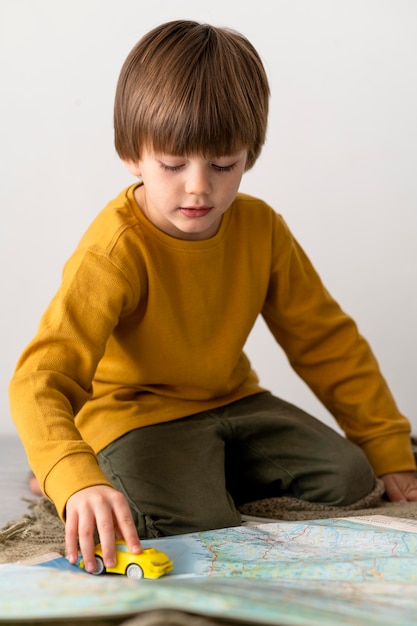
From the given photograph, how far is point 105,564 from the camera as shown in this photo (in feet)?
3.03

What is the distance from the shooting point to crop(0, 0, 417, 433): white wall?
186 centimetres

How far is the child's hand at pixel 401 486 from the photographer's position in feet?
4.62

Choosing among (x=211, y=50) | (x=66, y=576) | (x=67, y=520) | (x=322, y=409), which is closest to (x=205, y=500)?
(x=67, y=520)

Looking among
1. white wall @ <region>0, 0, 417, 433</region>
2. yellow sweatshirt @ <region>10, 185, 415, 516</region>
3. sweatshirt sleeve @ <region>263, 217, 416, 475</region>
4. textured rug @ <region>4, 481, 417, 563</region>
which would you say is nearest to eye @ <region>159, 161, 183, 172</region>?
yellow sweatshirt @ <region>10, 185, 415, 516</region>

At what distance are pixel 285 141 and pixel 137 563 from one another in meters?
1.15

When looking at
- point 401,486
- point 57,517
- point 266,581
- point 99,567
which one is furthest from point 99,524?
point 401,486

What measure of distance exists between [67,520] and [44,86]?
1.12 meters

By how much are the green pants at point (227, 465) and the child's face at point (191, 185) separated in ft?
0.89

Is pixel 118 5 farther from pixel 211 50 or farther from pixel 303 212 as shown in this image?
pixel 211 50

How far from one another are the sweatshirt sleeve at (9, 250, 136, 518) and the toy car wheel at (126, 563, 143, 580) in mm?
96

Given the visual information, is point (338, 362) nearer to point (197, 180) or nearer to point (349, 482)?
point (349, 482)

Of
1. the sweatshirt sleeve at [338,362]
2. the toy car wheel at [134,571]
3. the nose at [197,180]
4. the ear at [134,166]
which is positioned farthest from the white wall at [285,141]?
the toy car wheel at [134,571]

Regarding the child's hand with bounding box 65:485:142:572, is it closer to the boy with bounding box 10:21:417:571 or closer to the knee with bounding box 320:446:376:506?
the boy with bounding box 10:21:417:571

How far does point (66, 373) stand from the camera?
112 centimetres
